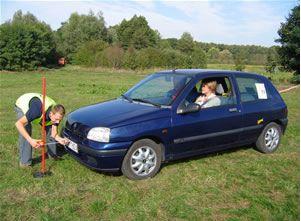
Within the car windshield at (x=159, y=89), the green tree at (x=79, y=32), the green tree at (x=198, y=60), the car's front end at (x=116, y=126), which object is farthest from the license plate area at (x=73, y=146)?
the green tree at (x=79, y=32)

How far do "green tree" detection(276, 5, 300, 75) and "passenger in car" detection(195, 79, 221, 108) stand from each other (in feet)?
76.8

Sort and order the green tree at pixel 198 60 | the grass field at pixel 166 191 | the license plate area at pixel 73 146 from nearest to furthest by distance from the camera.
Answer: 1. the grass field at pixel 166 191
2. the license plate area at pixel 73 146
3. the green tree at pixel 198 60

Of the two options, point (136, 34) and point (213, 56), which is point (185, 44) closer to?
point (213, 56)

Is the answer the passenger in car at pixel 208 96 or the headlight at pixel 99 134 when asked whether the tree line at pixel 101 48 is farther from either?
the headlight at pixel 99 134

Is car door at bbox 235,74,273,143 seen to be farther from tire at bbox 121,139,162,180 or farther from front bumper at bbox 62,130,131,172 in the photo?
front bumper at bbox 62,130,131,172

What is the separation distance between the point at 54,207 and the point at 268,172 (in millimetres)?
3432

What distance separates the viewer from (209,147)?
6352mm

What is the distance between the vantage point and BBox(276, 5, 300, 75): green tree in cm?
2805

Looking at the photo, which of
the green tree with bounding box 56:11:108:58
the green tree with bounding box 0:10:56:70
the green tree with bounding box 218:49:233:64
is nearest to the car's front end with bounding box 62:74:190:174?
the green tree with bounding box 0:10:56:70

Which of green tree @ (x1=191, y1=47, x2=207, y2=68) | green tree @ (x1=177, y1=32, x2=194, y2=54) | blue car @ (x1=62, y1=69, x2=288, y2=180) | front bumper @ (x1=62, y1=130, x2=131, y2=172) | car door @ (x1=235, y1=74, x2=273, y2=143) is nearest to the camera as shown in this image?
front bumper @ (x1=62, y1=130, x2=131, y2=172)

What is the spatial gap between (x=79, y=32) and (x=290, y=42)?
127 ft

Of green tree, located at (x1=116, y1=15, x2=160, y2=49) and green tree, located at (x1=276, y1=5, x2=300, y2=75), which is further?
green tree, located at (x1=116, y1=15, x2=160, y2=49)

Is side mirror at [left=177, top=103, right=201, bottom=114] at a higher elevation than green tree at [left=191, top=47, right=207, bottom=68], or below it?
below

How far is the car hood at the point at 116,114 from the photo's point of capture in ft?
18.0
